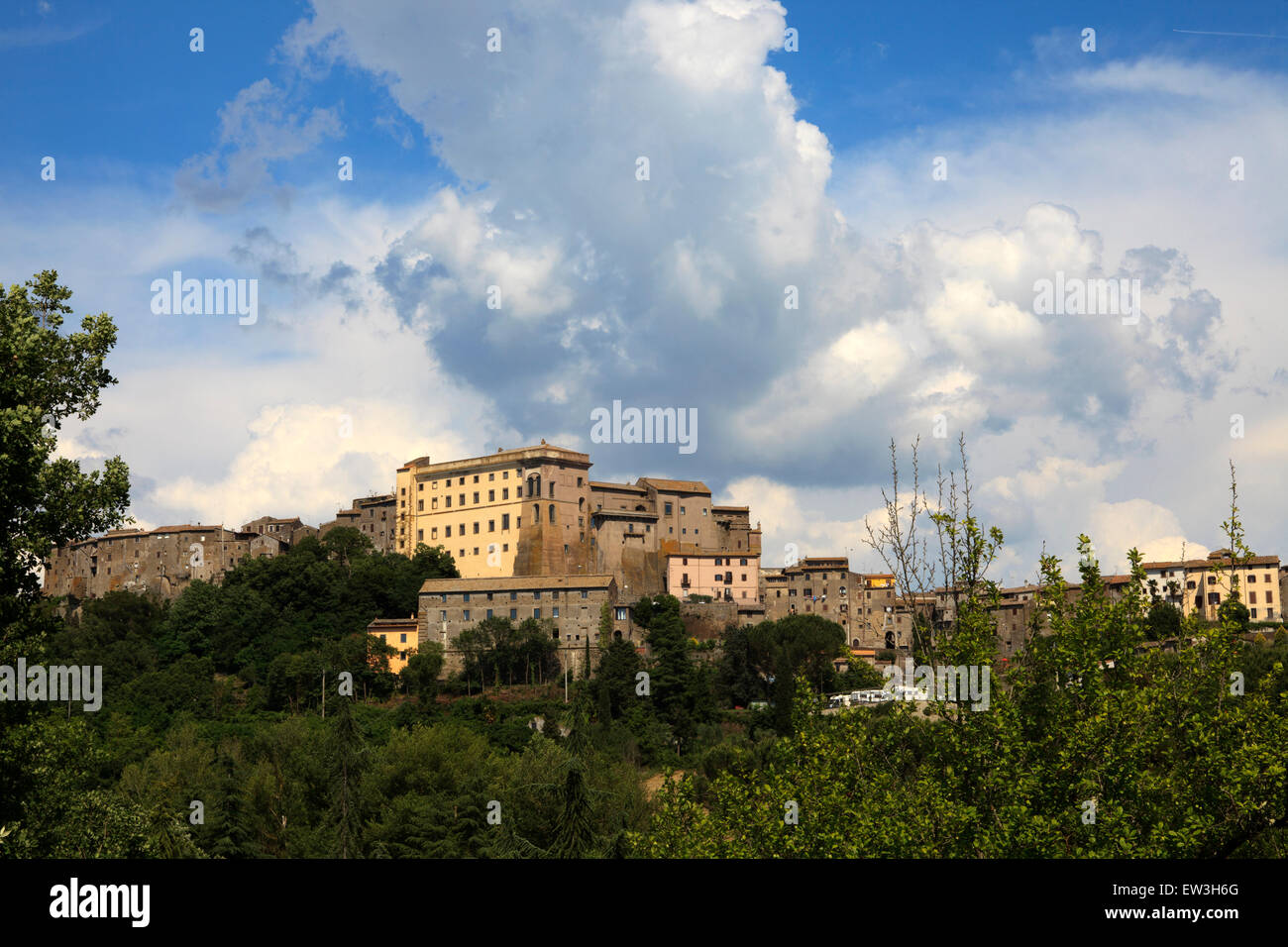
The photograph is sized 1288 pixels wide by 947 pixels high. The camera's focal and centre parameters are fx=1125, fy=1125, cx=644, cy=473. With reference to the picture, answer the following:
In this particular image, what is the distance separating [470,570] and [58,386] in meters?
84.4

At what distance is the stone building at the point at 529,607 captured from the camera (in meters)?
84.6

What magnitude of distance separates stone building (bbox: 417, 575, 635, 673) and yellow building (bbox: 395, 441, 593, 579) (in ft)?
41.2

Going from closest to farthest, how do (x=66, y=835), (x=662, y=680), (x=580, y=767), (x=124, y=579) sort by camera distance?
(x=66, y=835) < (x=580, y=767) < (x=662, y=680) < (x=124, y=579)

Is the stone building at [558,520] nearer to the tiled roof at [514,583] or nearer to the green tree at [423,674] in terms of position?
the tiled roof at [514,583]

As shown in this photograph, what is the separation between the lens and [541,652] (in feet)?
266

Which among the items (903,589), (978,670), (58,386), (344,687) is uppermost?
(58,386)

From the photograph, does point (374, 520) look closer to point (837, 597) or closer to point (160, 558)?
point (160, 558)

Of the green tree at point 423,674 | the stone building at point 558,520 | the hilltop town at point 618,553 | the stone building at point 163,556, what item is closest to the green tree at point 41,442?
the green tree at point 423,674

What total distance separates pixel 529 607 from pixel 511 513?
17.7m

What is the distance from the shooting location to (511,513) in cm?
10175

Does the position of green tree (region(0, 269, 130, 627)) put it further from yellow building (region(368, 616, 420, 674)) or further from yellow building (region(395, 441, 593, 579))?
yellow building (region(395, 441, 593, 579))
